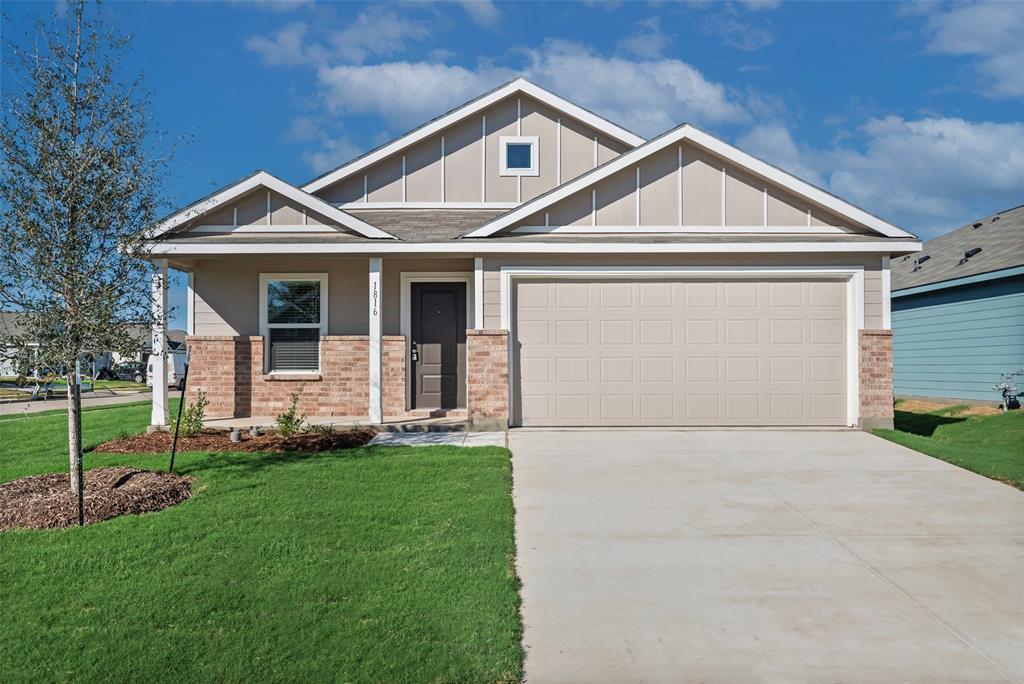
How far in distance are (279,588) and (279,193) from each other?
819 centimetres

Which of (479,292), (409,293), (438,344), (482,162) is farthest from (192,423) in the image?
(482,162)

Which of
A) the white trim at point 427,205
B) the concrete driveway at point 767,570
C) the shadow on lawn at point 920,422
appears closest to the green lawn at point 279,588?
the concrete driveway at point 767,570

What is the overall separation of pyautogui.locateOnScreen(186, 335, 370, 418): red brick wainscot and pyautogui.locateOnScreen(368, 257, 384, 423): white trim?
4.15ft

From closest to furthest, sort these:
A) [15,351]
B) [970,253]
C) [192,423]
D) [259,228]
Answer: [15,351] → [192,423] → [259,228] → [970,253]

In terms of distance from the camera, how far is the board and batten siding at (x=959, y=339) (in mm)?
15516

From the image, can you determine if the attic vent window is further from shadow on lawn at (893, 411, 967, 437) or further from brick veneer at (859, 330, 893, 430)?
brick veneer at (859, 330, 893, 430)

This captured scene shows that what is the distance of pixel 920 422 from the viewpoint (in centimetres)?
1398

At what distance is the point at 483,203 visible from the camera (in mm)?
13680

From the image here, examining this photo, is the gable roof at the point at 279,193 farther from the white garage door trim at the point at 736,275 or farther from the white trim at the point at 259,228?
the white garage door trim at the point at 736,275

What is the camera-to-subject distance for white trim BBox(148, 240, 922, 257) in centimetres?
1096

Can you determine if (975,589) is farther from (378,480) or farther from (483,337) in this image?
(483,337)

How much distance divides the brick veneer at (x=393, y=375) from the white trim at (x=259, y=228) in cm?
229

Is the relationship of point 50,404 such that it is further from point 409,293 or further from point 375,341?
point 375,341

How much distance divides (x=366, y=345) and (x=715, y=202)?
6.41 metres
